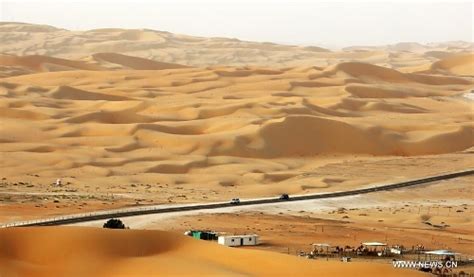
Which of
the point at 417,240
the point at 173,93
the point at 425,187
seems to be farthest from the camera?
the point at 173,93

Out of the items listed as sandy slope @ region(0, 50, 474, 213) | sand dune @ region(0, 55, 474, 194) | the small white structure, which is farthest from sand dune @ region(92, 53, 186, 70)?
the small white structure

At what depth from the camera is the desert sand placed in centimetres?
4472

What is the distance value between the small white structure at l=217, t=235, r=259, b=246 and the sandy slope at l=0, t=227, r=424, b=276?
4043 millimetres

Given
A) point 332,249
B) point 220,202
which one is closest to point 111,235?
point 332,249

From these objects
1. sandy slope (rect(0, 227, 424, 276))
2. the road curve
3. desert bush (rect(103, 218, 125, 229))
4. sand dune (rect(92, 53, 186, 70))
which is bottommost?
the road curve

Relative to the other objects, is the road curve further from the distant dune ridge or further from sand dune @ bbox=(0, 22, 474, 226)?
the distant dune ridge

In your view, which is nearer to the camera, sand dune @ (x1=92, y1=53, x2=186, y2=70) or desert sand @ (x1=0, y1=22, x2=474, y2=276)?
desert sand @ (x1=0, y1=22, x2=474, y2=276)

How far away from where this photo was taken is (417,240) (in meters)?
41.4

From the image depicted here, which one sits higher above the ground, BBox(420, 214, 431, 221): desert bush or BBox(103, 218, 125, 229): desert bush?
BBox(103, 218, 125, 229): desert bush

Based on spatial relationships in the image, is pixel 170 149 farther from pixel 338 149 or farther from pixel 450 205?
pixel 450 205

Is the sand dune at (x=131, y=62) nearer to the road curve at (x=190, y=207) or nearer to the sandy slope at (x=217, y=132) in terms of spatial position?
the sandy slope at (x=217, y=132)

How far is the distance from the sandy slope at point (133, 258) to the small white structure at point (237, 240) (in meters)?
4.04

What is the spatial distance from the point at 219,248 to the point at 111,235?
345cm

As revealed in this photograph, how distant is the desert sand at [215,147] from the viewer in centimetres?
4472
